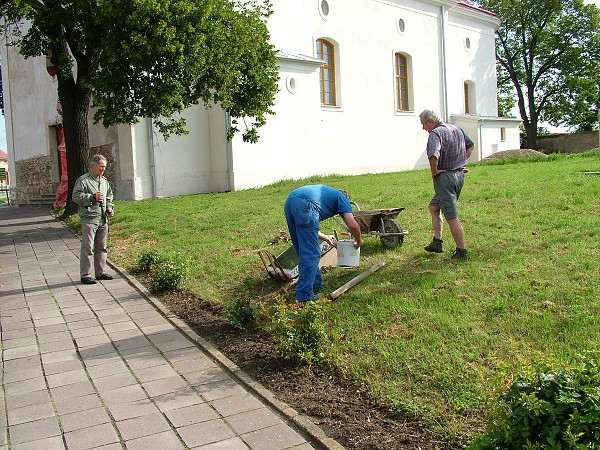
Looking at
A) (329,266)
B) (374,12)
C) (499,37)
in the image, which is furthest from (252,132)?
(499,37)

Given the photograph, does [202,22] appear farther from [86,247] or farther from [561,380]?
[561,380]

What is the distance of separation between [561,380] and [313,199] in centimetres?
352

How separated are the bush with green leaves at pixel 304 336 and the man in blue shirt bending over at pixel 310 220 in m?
0.98

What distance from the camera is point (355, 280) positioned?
6355mm

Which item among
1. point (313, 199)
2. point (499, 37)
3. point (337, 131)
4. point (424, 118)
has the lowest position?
point (313, 199)

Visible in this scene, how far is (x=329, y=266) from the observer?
7.25 m

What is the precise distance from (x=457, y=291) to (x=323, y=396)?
6.62ft

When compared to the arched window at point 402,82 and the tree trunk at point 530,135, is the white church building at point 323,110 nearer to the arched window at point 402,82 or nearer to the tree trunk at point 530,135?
the arched window at point 402,82

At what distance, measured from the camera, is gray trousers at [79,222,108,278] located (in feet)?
Answer: 28.1

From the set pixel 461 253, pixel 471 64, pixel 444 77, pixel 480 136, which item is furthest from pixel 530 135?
pixel 461 253

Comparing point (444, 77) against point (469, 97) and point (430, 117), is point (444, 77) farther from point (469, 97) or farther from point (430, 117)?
point (430, 117)

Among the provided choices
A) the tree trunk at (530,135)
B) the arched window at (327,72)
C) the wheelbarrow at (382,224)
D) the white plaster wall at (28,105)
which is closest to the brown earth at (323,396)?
the wheelbarrow at (382,224)

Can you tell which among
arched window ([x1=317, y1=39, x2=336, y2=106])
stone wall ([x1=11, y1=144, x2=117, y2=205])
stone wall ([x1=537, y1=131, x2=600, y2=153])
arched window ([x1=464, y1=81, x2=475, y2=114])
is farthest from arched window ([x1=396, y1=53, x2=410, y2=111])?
stone wall ([x1=11, y1=144, x2=117, y2=205])

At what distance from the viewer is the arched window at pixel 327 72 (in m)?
24.6
